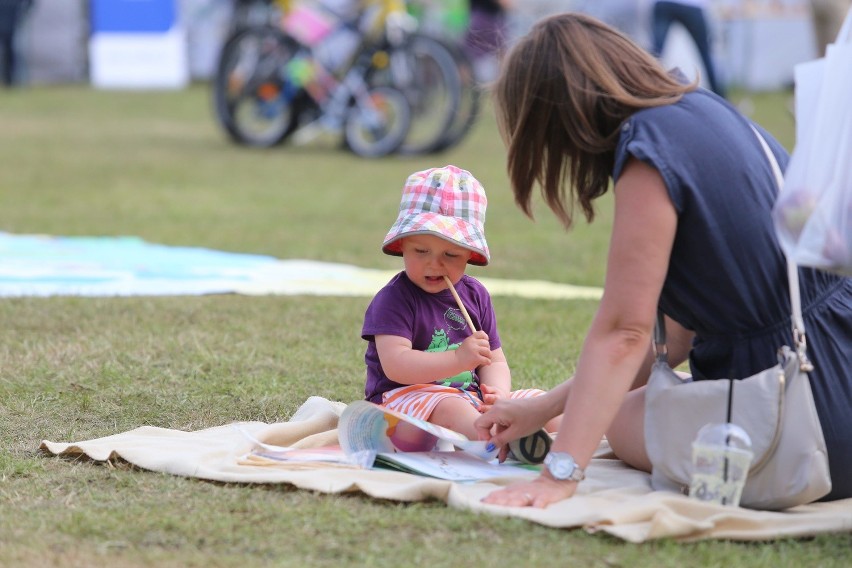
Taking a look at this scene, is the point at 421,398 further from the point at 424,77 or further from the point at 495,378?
the point at 424,77

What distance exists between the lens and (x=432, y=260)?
2.88 meters

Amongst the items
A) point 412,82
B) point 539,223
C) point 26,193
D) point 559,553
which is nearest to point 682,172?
point 559,553

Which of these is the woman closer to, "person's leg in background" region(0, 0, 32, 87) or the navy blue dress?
the navy blue dress

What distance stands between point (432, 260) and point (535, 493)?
0.65 meters

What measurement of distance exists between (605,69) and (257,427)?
46.7 inches

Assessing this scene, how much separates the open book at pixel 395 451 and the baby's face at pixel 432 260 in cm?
33

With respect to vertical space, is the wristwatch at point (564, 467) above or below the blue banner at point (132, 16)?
below

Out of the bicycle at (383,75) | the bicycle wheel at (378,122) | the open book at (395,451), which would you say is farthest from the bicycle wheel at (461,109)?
the open book at (395,451)

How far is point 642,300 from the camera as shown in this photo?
2338 mm

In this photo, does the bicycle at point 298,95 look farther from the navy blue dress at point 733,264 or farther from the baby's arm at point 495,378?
the navy blue dress at point 733,264

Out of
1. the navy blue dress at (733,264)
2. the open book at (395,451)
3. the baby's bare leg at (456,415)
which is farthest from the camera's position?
the baby's bare leg at (456,415)

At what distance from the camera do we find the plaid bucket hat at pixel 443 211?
2836 millimetres

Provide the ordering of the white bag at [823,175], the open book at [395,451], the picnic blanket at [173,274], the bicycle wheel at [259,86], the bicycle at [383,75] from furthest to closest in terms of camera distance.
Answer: the bicycle wheel at [259,86] → the bicycle at [383,75] → the picnic blanket at [173,274] → the open book at [395,451] → the white bag at [823,175]

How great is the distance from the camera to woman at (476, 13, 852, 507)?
2348 mm
